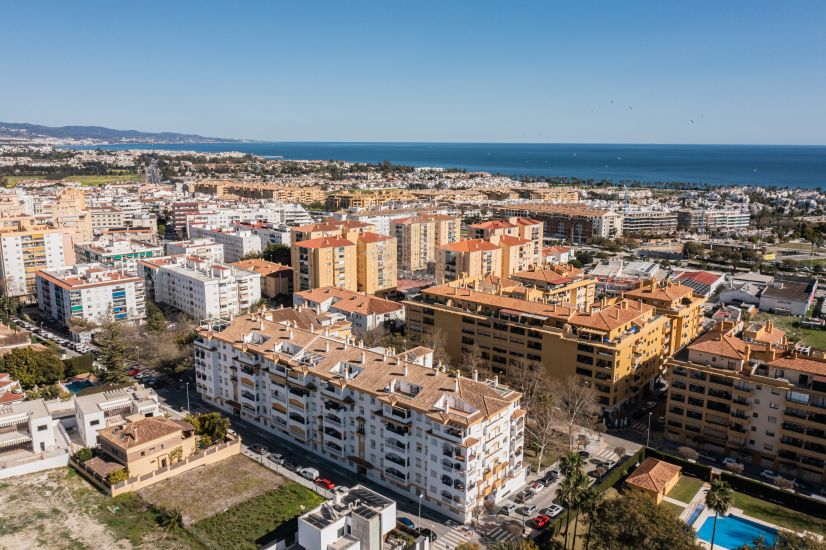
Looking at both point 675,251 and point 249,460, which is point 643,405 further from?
point 675,251

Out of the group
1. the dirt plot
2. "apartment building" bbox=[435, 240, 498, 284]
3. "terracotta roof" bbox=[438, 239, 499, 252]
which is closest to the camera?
the dirt plot

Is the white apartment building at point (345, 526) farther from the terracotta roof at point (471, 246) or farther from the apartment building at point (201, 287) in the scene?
the terracotta roof at point (471, 246)

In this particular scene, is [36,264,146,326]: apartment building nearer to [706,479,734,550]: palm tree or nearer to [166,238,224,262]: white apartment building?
[166,238,224,262]: white apartment building

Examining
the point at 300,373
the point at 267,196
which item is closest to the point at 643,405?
the point at 300,373

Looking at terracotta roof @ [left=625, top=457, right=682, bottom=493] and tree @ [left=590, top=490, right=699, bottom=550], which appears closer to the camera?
tree @ [left=590, top=490, right=699, bottom=550]

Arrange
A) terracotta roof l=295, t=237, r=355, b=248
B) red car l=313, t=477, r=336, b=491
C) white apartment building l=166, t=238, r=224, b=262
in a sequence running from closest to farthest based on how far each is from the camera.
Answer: red car l=313, t=477, r=336, b=491
terracotta roof l=295, t=237, r=355, b=248
white apartment building l=166, t=238, r=224, b=262

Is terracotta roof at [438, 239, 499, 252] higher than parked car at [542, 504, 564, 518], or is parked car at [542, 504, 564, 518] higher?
terracotta roof at [438, 239, 499, 252]

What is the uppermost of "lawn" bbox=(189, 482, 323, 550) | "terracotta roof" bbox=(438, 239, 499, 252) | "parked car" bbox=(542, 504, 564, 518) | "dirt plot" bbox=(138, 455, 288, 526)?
"terracotta roof" bbox=(438, 239, 499, 252)

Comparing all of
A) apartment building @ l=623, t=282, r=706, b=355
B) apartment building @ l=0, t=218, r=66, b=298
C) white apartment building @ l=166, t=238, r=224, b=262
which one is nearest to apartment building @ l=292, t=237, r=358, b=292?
white apartment building @ l=166, t=238, r=224, b=262
